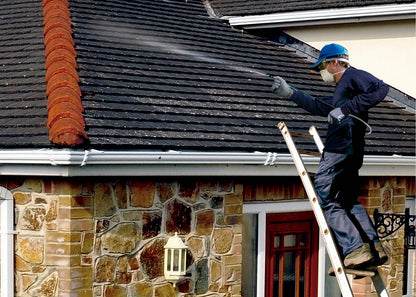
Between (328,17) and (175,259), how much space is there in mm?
5166

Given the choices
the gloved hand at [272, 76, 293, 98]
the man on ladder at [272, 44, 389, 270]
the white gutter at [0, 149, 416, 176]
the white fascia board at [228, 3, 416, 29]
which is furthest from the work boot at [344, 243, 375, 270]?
the white fascia board at [228, 3, 416, 29]

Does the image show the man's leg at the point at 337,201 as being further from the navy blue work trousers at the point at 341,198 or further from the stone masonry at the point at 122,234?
the stone masonry at the point at 122,234

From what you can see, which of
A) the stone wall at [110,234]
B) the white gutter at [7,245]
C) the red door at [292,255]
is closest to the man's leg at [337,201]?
the stone wall at [110,234]

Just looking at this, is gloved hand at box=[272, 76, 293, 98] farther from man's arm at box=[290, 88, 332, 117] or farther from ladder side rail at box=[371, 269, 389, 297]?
ladder side rail at box=[371, 269, 389, 297]

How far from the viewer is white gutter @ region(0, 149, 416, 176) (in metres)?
7.57

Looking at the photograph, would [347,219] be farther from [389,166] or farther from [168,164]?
[389,166]

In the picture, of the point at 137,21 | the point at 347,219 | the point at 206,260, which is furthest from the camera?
the point at 137,21

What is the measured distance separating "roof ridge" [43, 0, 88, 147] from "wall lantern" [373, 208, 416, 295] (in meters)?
3.98

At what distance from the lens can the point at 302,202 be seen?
988 cm

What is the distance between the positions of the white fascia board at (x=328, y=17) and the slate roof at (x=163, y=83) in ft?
0.76

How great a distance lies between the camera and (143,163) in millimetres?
7977

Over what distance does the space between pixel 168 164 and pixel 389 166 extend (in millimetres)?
3175

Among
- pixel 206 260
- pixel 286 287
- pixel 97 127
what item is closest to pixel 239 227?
pixel 206 260

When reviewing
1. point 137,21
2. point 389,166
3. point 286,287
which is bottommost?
point 286,287
